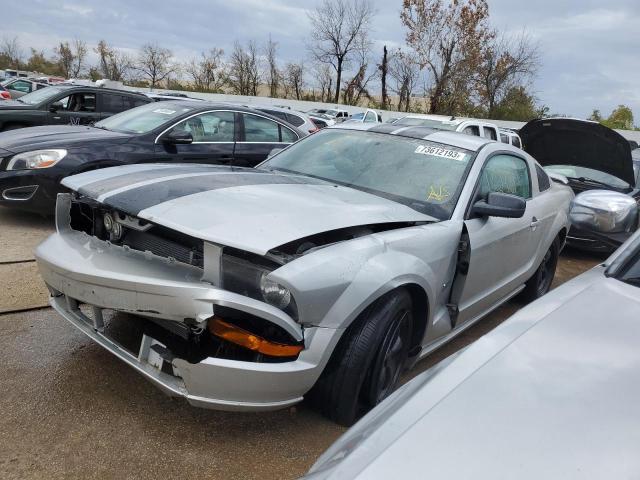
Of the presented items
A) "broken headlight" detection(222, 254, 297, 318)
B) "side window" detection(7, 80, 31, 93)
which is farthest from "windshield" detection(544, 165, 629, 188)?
"side window" detection(7, 80, 31, 93)

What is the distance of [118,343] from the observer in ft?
7.70

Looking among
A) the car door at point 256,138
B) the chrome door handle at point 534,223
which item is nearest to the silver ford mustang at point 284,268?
the chrome door handle at point 534,223

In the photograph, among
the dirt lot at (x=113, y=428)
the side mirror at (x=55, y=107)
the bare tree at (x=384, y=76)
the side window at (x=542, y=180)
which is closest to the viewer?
the dirt lot at (x=113, y=428)

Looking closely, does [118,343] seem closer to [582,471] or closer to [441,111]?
[582,471]

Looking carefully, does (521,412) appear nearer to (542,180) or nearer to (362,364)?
(362,364)

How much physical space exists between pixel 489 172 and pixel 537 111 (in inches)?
1512

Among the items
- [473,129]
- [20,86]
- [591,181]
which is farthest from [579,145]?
[20,86]

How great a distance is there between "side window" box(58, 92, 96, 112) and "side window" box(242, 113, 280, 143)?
11.9 ft

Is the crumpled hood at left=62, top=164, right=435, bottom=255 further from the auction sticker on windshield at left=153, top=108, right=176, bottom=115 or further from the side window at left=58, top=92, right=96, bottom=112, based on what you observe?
the side window at left=58, top=92, right=96, bottom=112

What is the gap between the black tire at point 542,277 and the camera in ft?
15.0

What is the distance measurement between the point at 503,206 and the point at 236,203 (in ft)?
5.37

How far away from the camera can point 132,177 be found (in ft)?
9.28

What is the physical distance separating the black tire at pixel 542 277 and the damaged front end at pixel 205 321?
302cm

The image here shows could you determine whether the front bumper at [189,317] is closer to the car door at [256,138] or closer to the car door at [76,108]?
the car door at [256,138]
